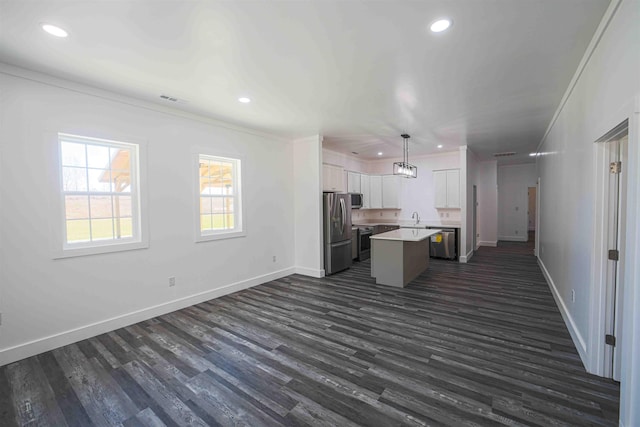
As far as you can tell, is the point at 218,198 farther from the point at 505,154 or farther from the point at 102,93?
the point at 505,154

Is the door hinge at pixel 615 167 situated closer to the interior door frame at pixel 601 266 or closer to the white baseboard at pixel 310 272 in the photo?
the interior door frame at pixel 601 266

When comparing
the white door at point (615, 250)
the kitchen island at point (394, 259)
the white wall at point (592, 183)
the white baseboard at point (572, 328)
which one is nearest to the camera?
the white wall at point (592, 183)

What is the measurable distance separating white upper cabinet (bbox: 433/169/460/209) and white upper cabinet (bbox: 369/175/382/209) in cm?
151

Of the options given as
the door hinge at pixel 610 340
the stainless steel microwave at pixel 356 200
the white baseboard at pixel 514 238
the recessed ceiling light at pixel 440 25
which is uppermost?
the recessed ceiling light at pixel 440 25

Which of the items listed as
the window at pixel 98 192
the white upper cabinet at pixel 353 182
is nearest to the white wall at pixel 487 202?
the white upper cabinet at pixel 353 182

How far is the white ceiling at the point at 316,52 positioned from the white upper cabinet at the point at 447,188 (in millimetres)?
3253

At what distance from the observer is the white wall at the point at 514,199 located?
390 inches

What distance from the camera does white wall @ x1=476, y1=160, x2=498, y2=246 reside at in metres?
9.13

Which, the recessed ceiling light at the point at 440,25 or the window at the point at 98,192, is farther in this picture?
the window at the point at 98,192

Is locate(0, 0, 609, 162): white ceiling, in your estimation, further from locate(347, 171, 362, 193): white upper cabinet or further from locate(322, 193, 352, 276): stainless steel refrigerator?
locate(347, 171, 362, 193): white upper cabinet

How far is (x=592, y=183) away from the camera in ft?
7.77

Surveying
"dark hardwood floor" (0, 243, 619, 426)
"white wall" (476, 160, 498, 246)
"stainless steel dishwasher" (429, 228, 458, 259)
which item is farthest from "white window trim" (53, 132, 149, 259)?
"white wall" (476, 160, 498, 246)

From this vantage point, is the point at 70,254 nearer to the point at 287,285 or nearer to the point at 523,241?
the point at 287,285

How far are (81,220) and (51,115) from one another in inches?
44.9
